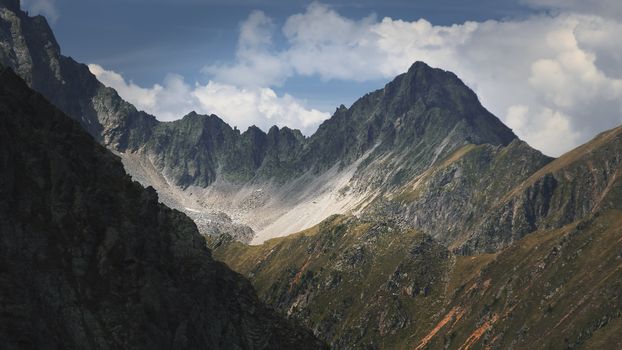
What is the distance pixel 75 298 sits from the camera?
88250mm

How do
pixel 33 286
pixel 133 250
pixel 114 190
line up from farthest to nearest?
pixel 114 190 < pixel 133 250 < pixel 33 286

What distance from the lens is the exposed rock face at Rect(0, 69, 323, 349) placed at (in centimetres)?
8381

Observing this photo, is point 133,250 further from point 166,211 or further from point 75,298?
point 166,211

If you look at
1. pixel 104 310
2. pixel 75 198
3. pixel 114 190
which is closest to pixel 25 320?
pixel 104 310

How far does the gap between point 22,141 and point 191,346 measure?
123ft

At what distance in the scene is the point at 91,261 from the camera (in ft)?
313

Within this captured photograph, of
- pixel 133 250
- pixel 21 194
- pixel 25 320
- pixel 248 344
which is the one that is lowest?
pixel 248 344

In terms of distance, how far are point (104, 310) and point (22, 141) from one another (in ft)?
88.0

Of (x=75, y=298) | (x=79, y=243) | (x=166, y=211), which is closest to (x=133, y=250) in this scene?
(x=79, y=243)

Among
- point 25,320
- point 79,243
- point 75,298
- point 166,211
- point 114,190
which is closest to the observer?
point 25,320

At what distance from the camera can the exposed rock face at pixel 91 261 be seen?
83.8 metres

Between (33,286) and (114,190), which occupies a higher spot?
(114,190)

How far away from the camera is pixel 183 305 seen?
106m

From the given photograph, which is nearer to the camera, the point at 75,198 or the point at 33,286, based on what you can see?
the point at 33,286
